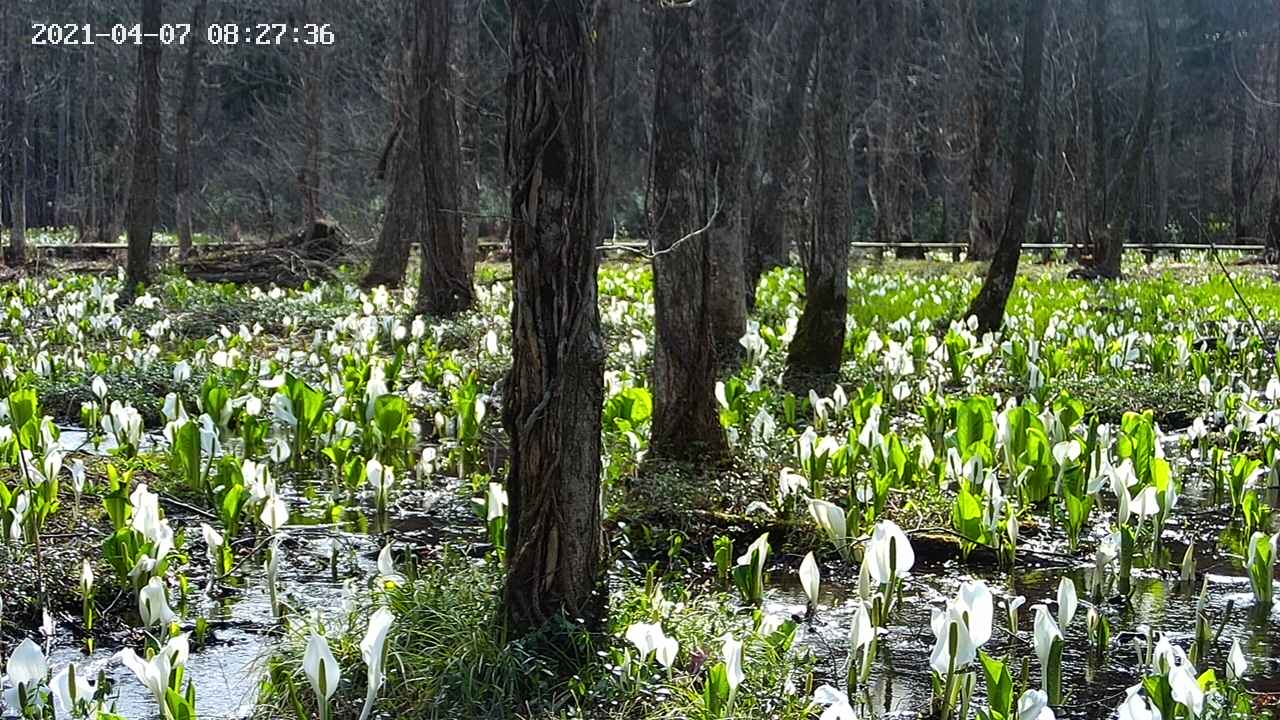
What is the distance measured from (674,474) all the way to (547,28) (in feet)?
8.50

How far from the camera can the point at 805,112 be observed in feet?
72.3

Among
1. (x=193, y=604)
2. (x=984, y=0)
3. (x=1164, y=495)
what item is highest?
(x=984, y=0)

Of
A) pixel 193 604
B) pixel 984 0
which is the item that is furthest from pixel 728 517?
pixel 984 0

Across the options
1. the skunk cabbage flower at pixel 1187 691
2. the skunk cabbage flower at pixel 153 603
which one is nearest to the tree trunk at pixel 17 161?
the skunk cabbage flower at pixel 153 603

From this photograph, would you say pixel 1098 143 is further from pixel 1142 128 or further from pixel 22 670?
pixel 22 670

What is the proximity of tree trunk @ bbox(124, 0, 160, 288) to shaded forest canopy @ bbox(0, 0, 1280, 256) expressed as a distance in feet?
8.56

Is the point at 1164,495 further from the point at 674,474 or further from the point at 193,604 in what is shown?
the point at 193,604

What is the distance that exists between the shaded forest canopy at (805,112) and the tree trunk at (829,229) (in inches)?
290

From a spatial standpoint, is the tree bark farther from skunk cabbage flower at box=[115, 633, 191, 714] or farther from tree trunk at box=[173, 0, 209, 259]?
skunk cabbage flower at box=[115, 633, 191, 714]

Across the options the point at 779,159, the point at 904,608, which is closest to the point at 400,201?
the point at 779,159

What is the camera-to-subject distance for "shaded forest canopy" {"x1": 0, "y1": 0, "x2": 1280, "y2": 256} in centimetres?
2222

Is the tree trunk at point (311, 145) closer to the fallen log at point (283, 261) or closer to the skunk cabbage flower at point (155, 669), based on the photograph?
the fallen log at point (283, 261)

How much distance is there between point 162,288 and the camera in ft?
47.5

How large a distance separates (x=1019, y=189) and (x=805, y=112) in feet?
37.1
